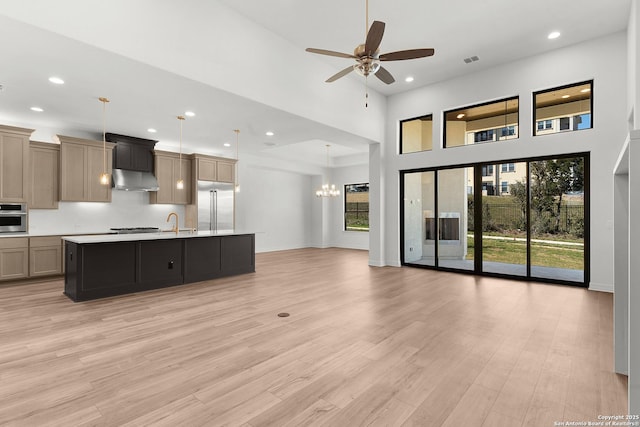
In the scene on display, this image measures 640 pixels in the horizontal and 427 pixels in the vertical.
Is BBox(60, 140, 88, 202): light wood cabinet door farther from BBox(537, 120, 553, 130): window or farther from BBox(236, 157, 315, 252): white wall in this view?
BBox(537, 120, 553, 130): window

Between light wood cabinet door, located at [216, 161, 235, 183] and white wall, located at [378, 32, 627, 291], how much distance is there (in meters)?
4.25

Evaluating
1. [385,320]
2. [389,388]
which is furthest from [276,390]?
[385,320]

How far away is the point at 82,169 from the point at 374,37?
6.62 meters

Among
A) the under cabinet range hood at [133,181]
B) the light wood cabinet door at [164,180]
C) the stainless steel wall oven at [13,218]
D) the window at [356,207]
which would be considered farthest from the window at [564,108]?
the stainless steel wall oven at [13,218]

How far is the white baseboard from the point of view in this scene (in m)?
5.13

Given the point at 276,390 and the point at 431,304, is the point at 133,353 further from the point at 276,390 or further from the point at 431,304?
the point at 431,304

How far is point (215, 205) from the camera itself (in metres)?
8.67

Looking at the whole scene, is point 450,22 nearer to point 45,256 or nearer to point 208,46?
Result: point 208,46

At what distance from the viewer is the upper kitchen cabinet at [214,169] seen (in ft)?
27.3

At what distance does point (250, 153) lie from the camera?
9.79 meters

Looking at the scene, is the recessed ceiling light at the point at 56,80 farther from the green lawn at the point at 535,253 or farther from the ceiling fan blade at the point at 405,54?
the green lawn at the point at 535,253

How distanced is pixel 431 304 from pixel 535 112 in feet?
14.2

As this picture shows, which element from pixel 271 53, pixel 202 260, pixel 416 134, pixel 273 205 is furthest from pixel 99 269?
pixel 416 134

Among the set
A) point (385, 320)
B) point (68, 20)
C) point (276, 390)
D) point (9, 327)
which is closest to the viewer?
point (276, 390)
